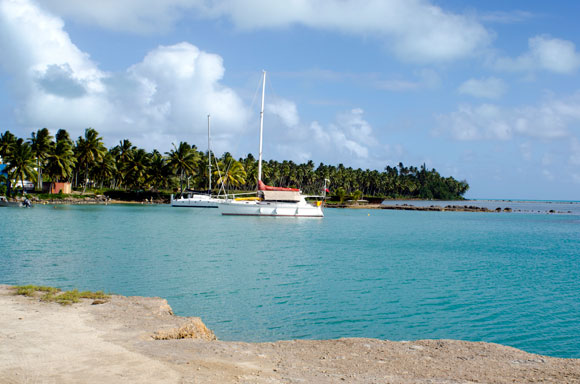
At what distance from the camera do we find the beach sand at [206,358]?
776 cm

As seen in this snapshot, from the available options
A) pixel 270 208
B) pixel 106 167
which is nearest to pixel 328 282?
pixel 270 208

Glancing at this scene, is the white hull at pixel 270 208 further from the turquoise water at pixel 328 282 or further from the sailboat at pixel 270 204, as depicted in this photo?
the turquoise water at pixel 328 282

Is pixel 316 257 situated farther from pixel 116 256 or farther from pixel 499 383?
pixel 499 383

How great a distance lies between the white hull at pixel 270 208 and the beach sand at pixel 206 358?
54.8 metres

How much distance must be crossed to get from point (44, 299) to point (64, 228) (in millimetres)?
32712

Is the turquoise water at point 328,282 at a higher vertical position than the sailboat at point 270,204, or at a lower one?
lower

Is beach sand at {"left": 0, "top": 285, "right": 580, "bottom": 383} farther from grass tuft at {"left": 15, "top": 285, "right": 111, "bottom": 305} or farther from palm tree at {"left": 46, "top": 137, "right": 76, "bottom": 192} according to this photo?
palm tree at {"left": 46, "top": 137, "right": 76, "bottom": 192}

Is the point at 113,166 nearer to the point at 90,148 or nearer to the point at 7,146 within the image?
the point at 90,148

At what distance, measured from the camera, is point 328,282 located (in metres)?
21.5

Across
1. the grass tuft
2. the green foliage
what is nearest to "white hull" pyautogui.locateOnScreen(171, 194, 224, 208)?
the green foliage

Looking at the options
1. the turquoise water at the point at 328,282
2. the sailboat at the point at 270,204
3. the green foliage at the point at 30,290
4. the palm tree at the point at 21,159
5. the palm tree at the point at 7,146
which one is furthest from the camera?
the palm tree at the point at 7,146

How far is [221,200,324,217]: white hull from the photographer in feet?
219

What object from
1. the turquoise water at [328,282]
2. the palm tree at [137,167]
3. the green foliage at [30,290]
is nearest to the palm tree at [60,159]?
the palm tree at [137,167]

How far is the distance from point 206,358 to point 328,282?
13.3 metres
